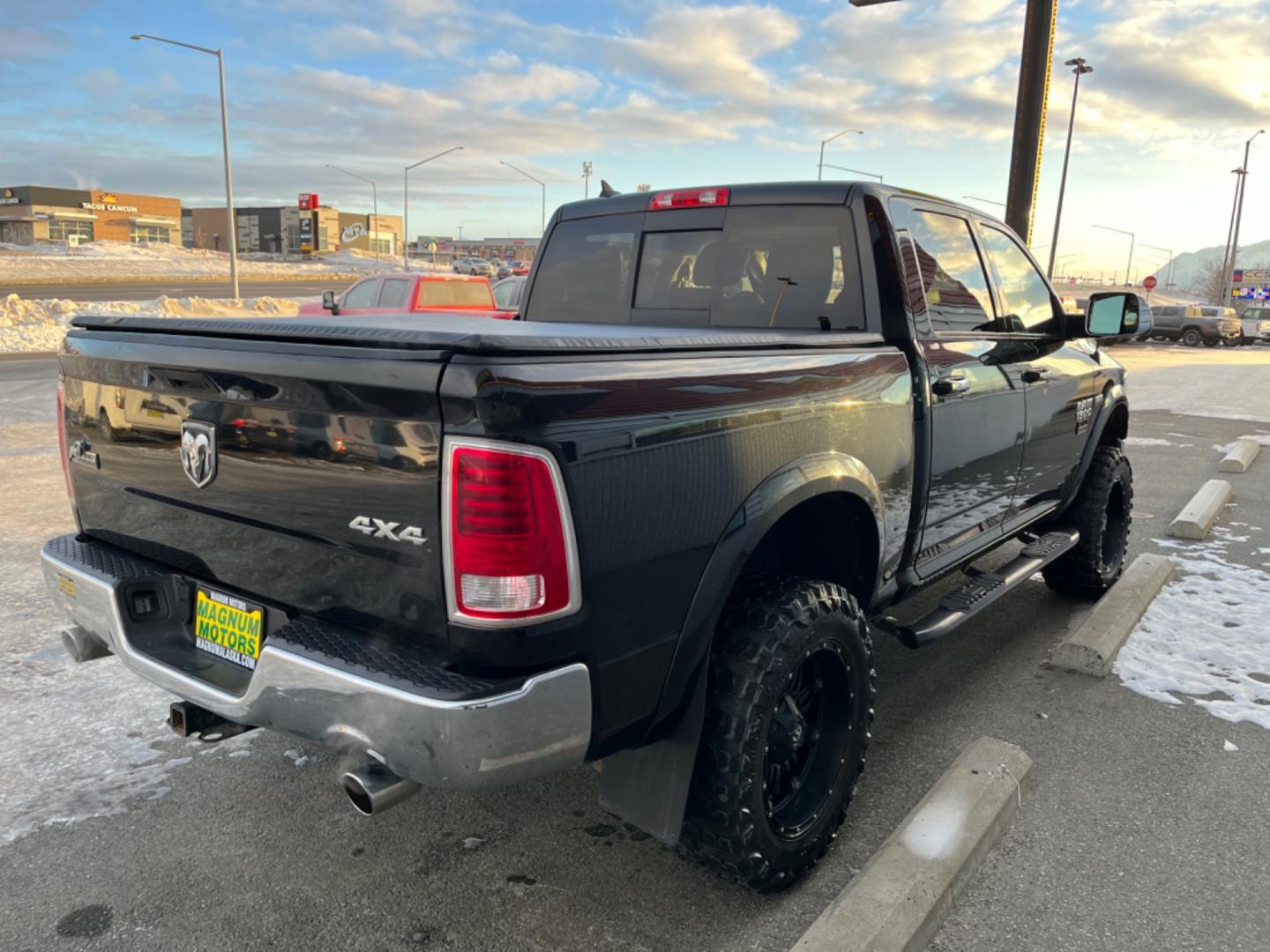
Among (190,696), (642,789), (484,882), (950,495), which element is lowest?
(484,882)

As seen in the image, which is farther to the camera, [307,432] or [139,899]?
[139,899]

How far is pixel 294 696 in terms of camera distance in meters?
2.10

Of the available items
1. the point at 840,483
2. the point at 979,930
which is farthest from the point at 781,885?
the point at 840,483

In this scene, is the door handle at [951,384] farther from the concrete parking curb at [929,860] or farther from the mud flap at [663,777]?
the mud flap at [663,777]

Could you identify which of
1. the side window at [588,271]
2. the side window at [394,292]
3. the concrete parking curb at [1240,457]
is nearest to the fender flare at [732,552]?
the side window at [588,271]

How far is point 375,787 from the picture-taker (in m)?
2.03

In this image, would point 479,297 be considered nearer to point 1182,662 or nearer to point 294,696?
point 1182,662

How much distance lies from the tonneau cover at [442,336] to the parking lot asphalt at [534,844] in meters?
1.07

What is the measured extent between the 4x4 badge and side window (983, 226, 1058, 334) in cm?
332

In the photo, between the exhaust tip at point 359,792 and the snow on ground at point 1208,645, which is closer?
the exhaust tip at point 359,792

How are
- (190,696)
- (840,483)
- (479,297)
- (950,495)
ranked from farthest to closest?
(479,297)
(950,495)
(840,483)
(190,696)

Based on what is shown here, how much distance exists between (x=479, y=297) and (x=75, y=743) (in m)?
12.3

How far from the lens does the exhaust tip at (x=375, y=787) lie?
203cm

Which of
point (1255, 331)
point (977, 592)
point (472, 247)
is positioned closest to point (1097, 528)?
point (977, 592)
